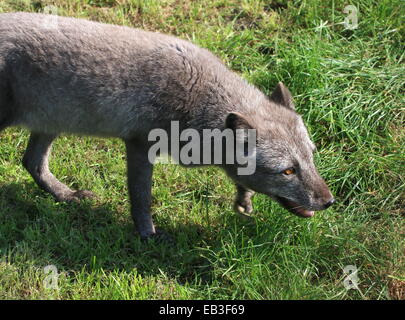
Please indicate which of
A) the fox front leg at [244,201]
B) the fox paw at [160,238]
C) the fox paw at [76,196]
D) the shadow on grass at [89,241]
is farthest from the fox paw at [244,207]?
the fox paw at [76,196]

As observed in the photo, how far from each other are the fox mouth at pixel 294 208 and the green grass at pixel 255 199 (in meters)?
0.20

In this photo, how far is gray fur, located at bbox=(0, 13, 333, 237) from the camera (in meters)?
4.97

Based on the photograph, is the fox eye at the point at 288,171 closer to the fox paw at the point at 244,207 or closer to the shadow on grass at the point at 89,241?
the fox paw at the point at 244,207

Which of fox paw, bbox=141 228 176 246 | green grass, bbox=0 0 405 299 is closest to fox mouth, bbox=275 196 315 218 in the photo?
green grass, bbox=0 0 405 299

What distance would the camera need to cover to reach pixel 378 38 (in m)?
6.93

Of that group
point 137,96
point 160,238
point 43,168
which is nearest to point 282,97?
point 137,96

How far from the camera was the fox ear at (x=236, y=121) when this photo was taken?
480cm

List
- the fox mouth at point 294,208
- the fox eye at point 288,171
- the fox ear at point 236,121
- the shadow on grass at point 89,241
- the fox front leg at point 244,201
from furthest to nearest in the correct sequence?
the fox front leg at point 244,201 → the shadow on grass at point 89,241 → the fox mouth at point 294,208 → the fox eye at point 288,171 → the fox ear at point 236,121

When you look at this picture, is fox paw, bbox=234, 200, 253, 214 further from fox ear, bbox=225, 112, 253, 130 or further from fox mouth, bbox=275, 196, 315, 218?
fox ear, bbox=225, 112, 253, 130

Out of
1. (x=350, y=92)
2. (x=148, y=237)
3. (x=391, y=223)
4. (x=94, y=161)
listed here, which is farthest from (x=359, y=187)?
(x=94, y=161)

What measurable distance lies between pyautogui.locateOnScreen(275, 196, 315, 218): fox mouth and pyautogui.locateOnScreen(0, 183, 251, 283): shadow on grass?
677 millimetres
